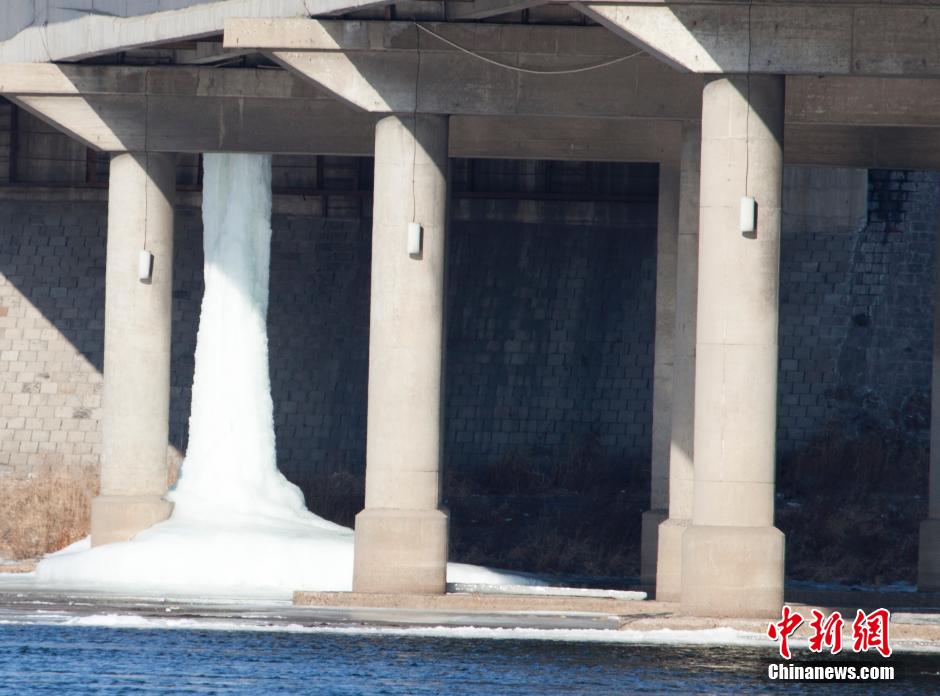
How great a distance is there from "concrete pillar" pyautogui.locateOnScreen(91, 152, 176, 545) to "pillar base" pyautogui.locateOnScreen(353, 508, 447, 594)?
315 inches

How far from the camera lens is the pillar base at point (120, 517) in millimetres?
36844

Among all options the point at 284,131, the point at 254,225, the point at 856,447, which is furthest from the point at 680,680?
the point at 856,447

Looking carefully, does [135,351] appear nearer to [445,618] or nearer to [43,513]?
[43,513]

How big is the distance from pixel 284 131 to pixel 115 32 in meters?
3.53

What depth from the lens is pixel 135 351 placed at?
122ft

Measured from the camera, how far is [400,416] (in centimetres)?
3041

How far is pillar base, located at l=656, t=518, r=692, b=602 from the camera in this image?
109 ft

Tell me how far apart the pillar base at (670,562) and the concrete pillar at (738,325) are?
617 centimetres

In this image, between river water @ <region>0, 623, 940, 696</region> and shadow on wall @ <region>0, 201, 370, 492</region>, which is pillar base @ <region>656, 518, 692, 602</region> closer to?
river water @ <region>0, 623, 940, 696</region>

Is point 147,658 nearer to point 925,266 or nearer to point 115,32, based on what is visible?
point 115,32

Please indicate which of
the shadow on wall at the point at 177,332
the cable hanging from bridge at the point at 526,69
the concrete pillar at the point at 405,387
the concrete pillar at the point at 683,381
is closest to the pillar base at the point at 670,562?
the concrete pillar at the point at 683,381

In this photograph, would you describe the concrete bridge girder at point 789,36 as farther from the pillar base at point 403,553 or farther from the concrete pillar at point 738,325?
the pillar base at point 403,553

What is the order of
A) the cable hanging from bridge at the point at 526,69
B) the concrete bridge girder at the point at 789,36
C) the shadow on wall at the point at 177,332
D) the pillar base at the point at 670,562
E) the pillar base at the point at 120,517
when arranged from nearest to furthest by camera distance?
the concrete bridge girder at the point at 789,36, the cable hanging from bridge at the point at 526,69, the pillar base at the point at 670,562, the pillar base at the point at 120,517, the shadow on wall at the point at 177,332

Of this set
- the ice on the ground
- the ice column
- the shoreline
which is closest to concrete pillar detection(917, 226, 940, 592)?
the shoreline
